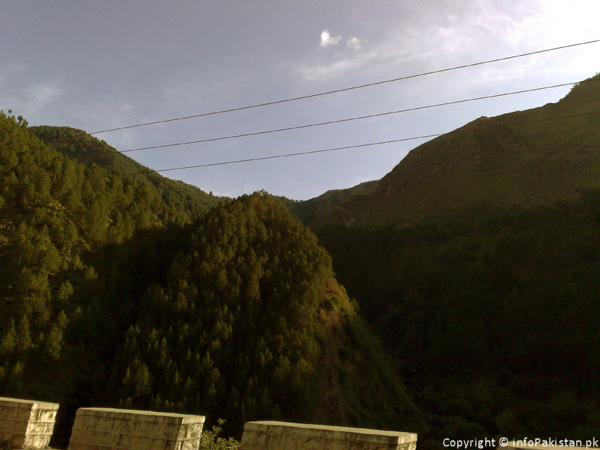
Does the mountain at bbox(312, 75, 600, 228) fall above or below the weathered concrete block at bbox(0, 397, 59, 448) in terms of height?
above

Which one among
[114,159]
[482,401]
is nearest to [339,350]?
[482,401]

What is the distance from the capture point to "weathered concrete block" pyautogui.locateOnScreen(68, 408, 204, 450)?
5.94 m

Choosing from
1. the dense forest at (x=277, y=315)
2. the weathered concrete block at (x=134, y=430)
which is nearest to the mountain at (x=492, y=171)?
the dense forest at (x=277, y=315)

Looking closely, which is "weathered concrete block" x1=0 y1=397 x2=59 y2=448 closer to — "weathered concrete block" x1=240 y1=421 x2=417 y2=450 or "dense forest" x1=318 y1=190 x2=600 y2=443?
"weathered concrete block" x1=240 y1=421 x2=417 y2=450

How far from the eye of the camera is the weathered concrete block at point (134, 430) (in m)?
5.94

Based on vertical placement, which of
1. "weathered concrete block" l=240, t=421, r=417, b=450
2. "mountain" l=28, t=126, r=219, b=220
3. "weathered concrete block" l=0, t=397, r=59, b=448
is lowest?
"weathered concrete block" l=0, t=397, r=59, b=448

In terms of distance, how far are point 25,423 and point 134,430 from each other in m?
2.02

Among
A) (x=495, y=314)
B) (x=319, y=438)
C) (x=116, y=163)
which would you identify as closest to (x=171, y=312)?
(x=319, y=438)

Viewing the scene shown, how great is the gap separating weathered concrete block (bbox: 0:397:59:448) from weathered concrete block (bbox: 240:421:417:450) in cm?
354

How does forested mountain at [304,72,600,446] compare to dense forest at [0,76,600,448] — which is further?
forested mountain at [304,72,600,446]

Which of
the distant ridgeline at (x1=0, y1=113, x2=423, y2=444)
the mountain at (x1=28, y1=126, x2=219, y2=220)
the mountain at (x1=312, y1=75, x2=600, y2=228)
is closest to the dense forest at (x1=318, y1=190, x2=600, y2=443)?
the distant ridgeline at (x1=0, y1=113, x2=423, y2=444)

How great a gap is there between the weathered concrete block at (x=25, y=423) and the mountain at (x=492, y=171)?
62606 millimetres

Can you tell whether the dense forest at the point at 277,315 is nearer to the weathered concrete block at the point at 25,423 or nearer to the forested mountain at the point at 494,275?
the forested mountain at the point at 494,275

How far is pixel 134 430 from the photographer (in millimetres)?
6207
